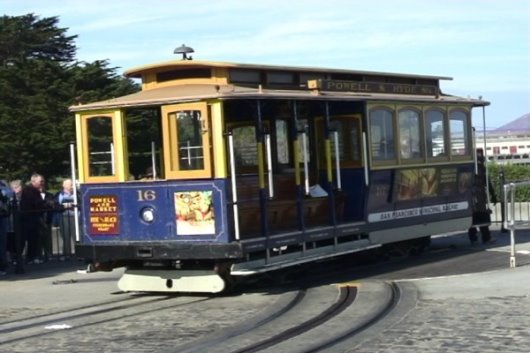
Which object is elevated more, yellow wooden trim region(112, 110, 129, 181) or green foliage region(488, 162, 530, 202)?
yellow wooden trim region(112, 110, 129, 181)

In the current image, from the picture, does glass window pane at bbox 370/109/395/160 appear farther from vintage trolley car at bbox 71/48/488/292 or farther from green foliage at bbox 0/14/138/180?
green foliage at bbox 0/14/138/180

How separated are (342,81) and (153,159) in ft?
9.75

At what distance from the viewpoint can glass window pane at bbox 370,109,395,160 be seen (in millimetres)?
15023

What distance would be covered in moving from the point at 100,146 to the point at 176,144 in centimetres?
129

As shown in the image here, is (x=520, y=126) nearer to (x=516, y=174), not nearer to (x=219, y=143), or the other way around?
(x=516, y=174)

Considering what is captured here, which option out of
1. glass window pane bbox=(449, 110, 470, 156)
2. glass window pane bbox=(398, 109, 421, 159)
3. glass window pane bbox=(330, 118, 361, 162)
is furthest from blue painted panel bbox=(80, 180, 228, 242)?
glass window pane bbox=(449, 110, 470, 156)

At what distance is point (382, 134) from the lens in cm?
1521

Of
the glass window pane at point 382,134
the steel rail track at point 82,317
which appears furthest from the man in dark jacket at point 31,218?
the glass window pane at point 382,134

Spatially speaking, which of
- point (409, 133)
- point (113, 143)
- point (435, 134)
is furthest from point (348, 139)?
point (113, 143)

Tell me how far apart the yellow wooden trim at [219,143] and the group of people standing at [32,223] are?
479 centimetres

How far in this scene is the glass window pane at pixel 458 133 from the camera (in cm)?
1714

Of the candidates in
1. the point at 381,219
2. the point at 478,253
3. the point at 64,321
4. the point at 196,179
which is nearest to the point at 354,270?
the point at 381,219

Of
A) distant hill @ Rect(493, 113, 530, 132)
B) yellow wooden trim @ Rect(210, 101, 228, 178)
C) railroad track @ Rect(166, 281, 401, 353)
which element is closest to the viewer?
railroad track @ Rect(166, 281, 401, 353)

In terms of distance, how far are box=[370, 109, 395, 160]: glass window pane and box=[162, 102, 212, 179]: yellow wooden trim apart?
11.0 feet
